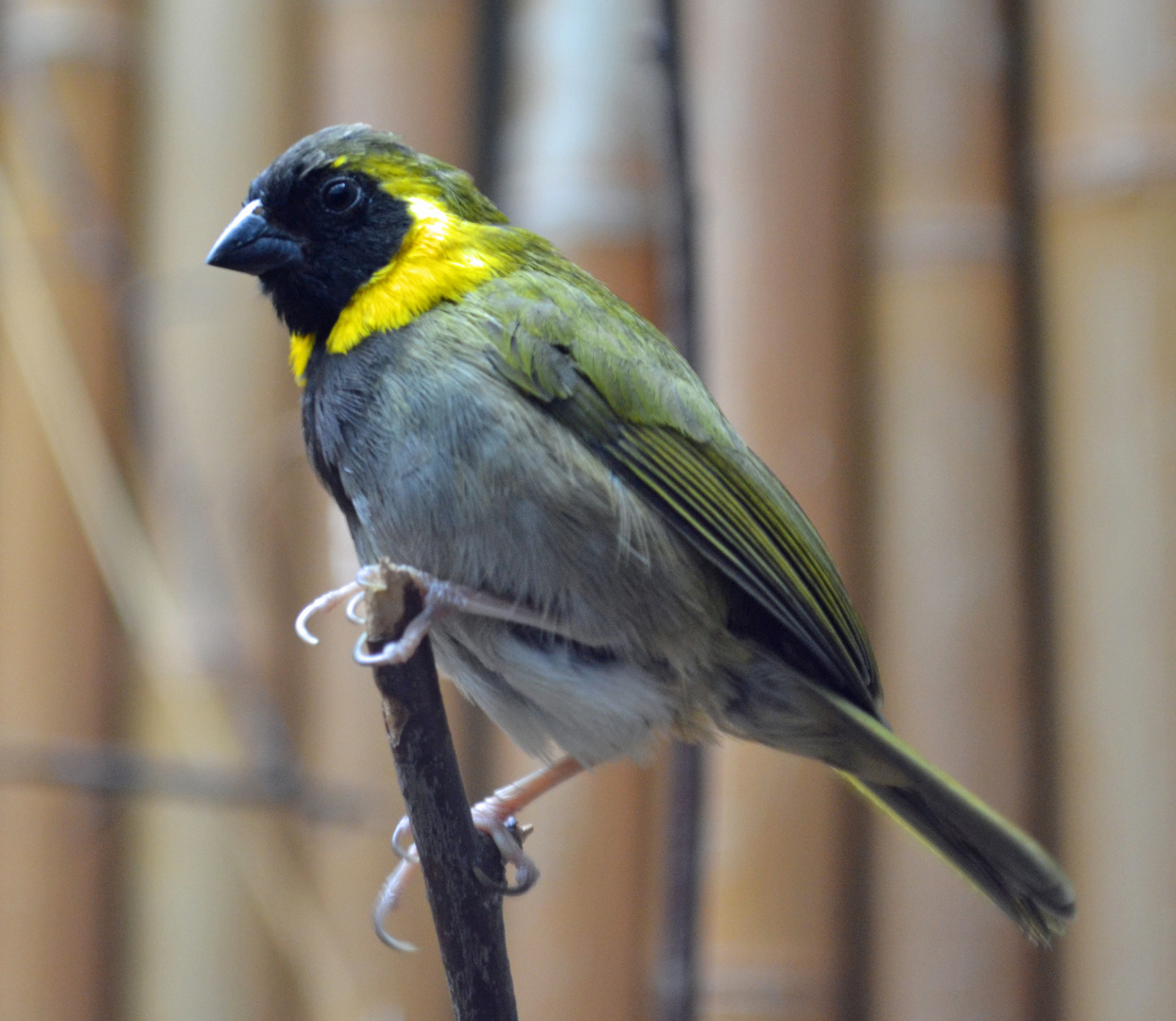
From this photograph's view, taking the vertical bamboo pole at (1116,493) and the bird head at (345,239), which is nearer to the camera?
the bird head at (345,239)

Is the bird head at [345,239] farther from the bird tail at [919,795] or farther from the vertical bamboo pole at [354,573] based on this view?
the vertical bamboo pole at [354,573]

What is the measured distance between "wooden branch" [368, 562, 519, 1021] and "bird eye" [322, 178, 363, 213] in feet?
2.44

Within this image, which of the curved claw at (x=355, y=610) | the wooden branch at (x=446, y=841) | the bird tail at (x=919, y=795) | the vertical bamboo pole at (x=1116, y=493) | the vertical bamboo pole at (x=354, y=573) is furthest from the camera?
the vertical bamboo pole at (x=354, y=573)

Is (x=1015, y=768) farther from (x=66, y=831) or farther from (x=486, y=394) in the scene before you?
(x=66, y=831)

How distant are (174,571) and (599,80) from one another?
4.37ft

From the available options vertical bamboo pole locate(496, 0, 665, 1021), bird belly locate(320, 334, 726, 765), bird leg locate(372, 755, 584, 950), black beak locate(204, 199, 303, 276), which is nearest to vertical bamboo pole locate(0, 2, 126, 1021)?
vertical bamboo pole locate(496, 0, 665, 1021)

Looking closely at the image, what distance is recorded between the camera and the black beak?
5.32ft

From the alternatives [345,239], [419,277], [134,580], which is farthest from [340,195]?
[134,580]

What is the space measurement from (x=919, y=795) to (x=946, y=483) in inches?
32.0

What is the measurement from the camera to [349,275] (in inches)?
64.9

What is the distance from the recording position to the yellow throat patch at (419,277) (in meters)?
1.58

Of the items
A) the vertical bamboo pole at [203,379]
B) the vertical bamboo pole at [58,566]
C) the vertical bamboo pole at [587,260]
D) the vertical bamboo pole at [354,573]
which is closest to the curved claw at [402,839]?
the vertical bamboo pole at [587,260]

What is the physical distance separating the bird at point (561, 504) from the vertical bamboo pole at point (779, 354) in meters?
0.63

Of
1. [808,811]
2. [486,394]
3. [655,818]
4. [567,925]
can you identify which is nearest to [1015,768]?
[808,811]
